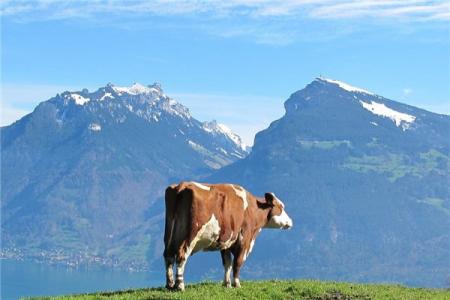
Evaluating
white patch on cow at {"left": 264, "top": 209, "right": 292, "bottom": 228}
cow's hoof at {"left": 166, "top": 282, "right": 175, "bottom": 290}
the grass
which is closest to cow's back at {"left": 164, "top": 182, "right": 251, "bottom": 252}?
cow's hoof at {"left": 166, "top": 282, "right": 175, "bottom": 290}

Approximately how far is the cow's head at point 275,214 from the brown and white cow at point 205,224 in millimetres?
2400

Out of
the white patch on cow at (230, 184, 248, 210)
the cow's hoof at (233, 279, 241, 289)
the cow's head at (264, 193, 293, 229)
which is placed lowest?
the cow's hoof at (233, 279, 241, 289)

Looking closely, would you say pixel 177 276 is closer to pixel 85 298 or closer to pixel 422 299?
pixel 85 298

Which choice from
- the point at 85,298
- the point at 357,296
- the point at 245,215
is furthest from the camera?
the point at 245,215

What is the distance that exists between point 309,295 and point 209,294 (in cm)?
326

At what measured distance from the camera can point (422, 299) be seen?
86.5 feet

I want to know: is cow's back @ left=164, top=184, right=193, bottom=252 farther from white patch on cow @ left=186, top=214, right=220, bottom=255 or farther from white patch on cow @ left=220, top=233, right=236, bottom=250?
white patch on cow @ left=220, top=233, right=236, bottom=250

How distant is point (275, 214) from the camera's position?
31.4 metres

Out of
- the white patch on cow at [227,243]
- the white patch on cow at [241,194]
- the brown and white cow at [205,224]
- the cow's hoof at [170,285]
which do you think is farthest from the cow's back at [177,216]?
the white patch on cow at [241,194]

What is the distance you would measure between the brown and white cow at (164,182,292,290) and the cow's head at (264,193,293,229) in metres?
2.40

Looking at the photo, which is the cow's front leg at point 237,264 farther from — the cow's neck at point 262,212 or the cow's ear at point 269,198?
the cow's ear at point 269,198

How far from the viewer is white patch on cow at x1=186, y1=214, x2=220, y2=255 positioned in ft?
84.2

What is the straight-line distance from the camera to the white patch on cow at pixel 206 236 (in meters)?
25.7

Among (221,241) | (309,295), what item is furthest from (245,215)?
(309,295)
